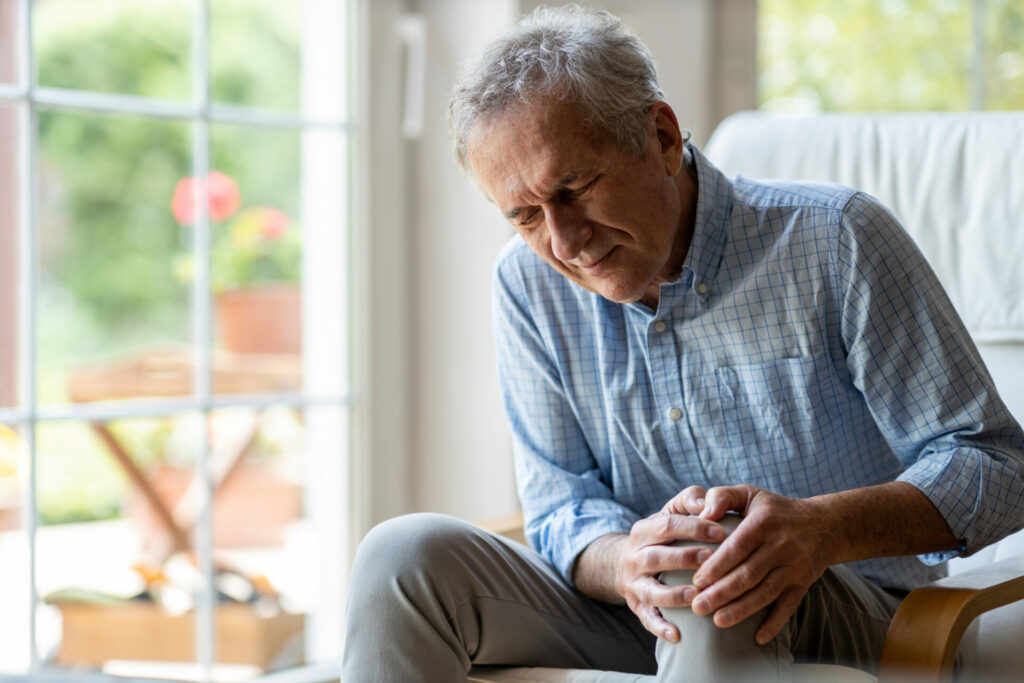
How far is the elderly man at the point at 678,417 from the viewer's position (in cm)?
112

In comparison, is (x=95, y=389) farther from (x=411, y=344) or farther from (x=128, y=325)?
(x=411, y=344)

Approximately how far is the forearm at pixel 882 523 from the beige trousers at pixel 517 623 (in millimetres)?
103

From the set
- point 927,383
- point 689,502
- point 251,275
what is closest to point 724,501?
point 689,502

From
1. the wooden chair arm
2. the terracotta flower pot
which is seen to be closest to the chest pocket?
the wooden chair arm

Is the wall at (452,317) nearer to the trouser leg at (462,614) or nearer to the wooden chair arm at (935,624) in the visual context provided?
the trouser leg at (462,614)

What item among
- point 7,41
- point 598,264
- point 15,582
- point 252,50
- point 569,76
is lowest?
point 15,582

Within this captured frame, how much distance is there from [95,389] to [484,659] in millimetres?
2679

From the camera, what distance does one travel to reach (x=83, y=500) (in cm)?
383

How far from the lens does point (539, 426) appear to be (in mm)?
1432

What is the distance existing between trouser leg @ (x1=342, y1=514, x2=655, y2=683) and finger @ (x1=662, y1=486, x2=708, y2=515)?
0.75 ft

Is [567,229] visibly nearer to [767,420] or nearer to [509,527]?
[767,420]

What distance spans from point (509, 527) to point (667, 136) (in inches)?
24.0

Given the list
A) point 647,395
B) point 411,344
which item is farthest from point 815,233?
point 411,344

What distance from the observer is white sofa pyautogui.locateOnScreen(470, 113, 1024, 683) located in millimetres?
1568
